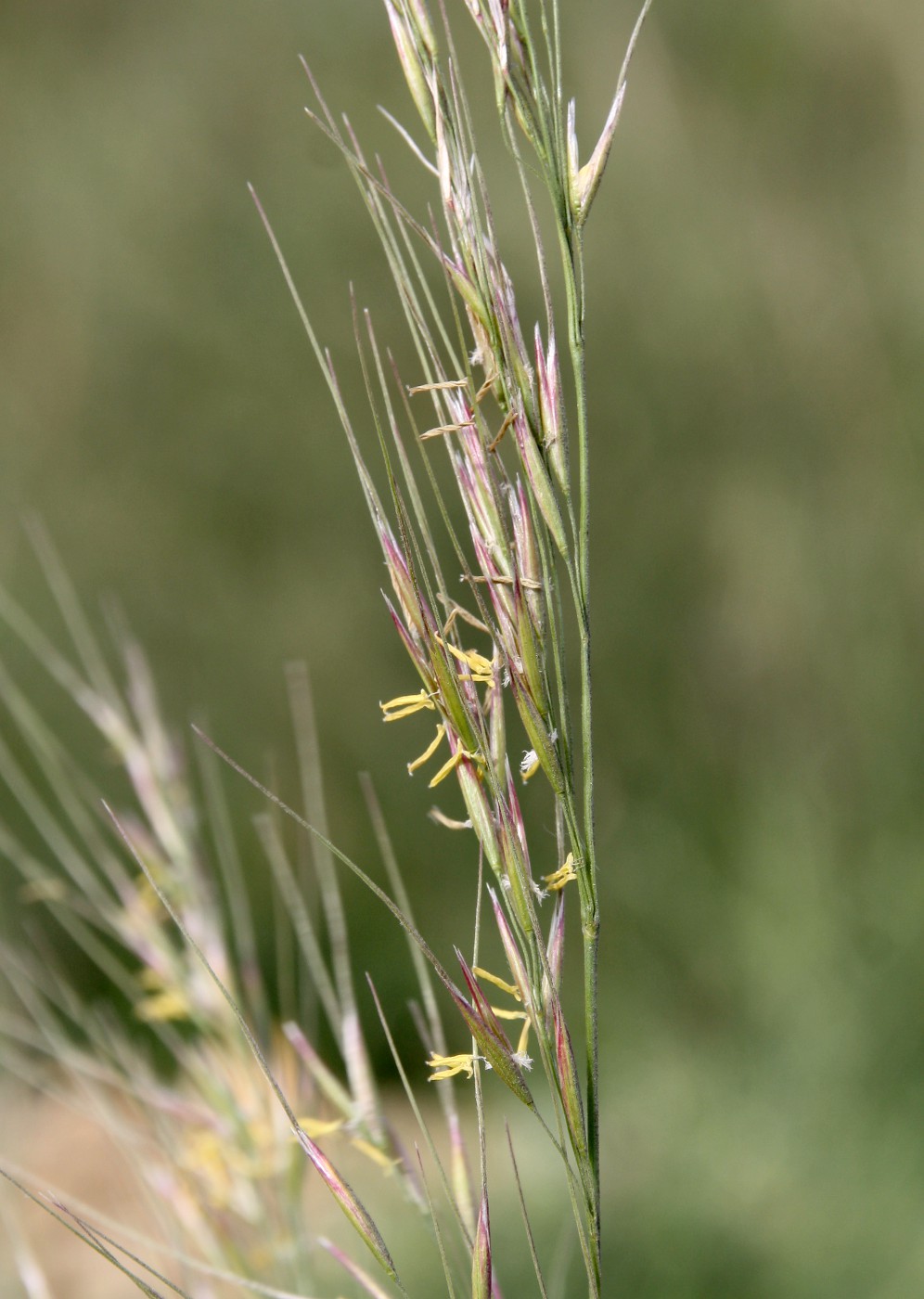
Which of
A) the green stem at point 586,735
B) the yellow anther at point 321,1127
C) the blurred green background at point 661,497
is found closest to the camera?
the green stem at point 586,735

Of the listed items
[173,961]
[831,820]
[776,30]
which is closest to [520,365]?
[173,961]

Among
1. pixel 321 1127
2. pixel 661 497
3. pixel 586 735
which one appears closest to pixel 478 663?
pixel 586 735

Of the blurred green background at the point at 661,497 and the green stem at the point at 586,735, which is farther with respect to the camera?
the blurred green background at the point at 661,497

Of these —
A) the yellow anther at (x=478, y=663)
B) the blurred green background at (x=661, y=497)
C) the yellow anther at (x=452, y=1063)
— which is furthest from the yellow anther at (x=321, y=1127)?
the blurred green background at (x=661, y=497)

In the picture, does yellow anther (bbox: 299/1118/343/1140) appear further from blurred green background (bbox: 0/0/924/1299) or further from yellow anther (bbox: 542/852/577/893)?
blurred green background (bbox: 0/0/924/1299)

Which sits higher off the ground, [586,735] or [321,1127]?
[586,735]

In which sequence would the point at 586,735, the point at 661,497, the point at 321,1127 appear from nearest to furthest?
1. the point at 586,735
2. the point at 321,1127
3. the point at 661,497

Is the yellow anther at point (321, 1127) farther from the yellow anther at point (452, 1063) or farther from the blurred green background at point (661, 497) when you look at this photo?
the blurred green background at point (661, 497)

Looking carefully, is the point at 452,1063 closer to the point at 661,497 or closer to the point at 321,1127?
the point at 321,1127

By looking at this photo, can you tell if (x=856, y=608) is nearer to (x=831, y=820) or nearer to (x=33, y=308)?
(x=831, y=820)
